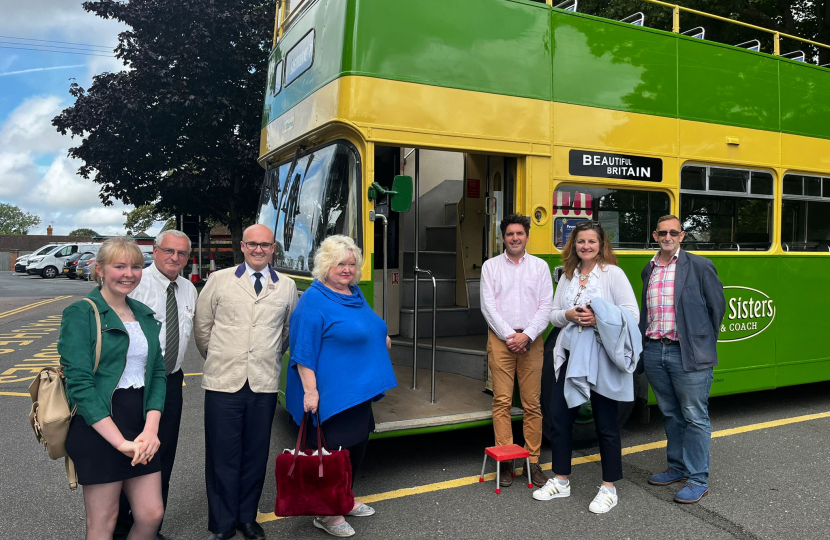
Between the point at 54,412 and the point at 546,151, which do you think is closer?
the point at 54,412

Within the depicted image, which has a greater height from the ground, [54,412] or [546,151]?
[546,151]

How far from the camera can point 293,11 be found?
5.36 metres

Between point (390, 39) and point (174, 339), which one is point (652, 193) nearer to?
point (390, 39)

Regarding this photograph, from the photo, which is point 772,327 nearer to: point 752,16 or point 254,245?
point 254,245

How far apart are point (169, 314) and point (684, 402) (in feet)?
10.9

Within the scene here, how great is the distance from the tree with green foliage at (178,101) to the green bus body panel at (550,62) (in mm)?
10965

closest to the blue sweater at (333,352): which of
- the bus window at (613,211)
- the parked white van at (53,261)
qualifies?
the bus window at (613,211)

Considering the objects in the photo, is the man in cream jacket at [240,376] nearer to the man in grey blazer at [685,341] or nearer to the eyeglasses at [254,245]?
the eyeglasses at [254,245]

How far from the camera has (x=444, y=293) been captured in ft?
22.0

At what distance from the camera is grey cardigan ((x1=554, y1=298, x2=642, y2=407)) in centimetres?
371

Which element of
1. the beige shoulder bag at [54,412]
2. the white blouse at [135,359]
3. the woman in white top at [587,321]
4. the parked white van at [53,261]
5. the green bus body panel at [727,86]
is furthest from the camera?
the parked white van at [53,261]

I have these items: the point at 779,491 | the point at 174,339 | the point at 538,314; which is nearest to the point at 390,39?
the point at 538,314

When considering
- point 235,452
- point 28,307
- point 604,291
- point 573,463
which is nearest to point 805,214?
point 604,291

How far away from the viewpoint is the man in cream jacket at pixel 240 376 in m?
3.27
